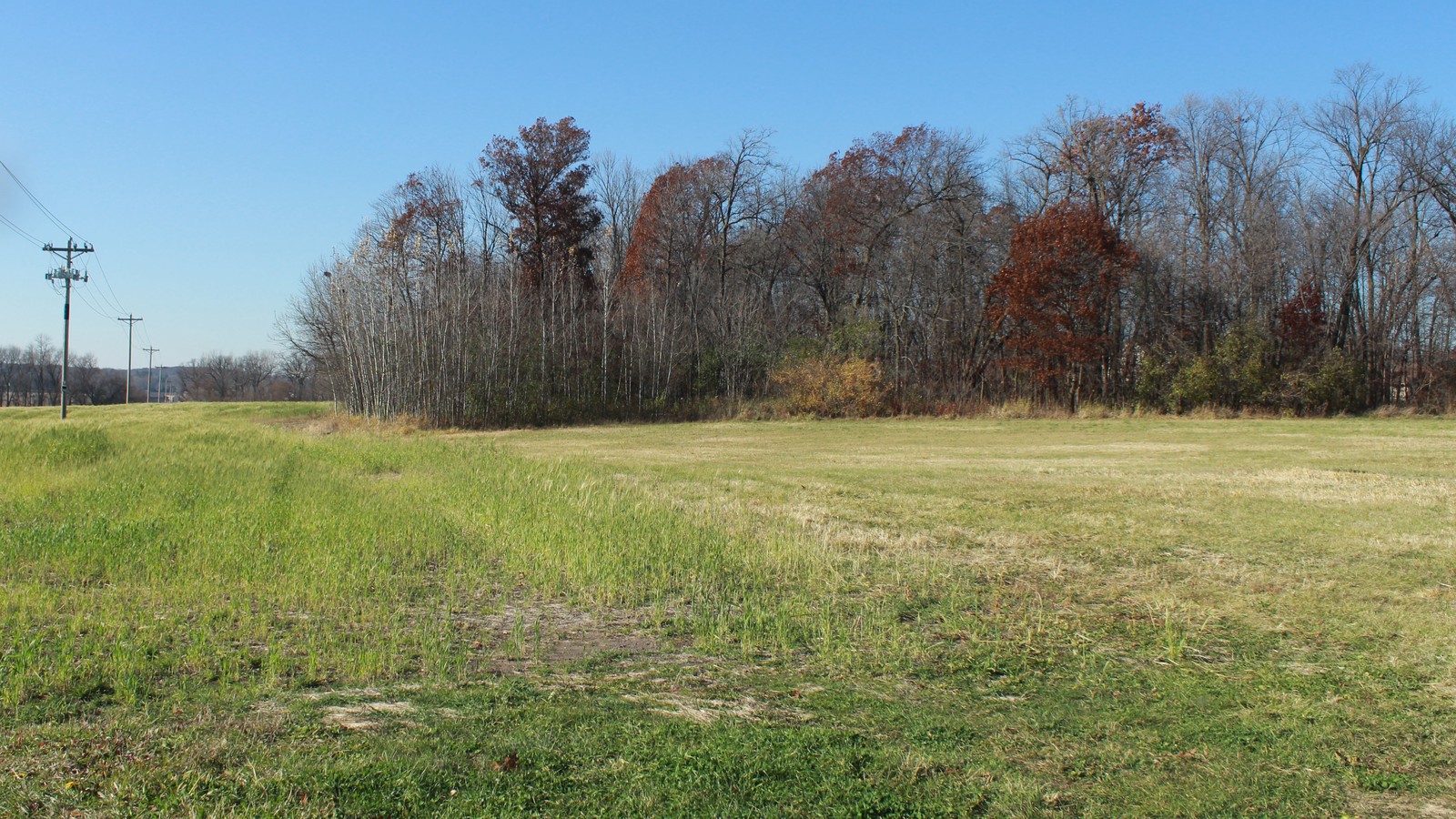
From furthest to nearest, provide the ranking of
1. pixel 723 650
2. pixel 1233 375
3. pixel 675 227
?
1. pixel 675 227
2. pixel 1233 375
3. pixel 723 650

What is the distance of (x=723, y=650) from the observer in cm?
571

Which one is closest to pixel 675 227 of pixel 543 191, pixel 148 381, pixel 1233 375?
pixel 543 191

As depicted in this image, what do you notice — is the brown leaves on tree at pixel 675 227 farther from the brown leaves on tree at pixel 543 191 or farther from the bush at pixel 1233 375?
the bush at pixel 1233 375

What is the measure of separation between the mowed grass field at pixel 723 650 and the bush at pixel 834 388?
2235 centimetres

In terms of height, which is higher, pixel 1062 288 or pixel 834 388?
pixel 1062 288

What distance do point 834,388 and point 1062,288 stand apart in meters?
9.12

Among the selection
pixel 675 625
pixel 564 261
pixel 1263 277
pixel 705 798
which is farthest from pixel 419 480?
pixel 1263 277

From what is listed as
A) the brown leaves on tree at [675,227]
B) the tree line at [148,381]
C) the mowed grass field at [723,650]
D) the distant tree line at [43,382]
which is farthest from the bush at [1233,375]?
the distant tree line at [43,382]

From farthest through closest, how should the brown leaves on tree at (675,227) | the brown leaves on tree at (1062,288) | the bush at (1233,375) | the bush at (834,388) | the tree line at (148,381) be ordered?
1. the tree line at (148,381)
2. the brown leaves on tree at (675,227)
3. the bush at (834,388)
4. the brown leaves on tree at (1062,288)
5. the bush at (1233,375)

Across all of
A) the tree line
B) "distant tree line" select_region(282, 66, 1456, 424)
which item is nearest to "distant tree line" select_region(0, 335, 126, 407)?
the tree line

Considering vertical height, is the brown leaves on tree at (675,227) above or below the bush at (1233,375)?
above

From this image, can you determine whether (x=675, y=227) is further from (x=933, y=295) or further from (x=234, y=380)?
(x=234, y=380)

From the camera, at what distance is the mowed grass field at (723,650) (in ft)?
11.7

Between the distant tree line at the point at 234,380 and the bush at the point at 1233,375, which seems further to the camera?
the distant tree line at the point at 234,380
